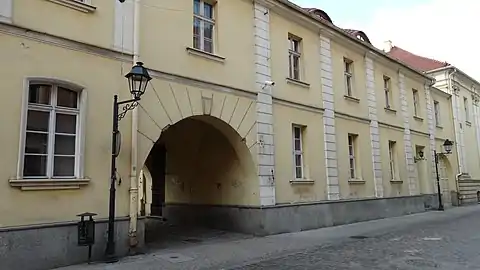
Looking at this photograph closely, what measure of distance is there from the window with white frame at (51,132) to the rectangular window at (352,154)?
1122 centimetres

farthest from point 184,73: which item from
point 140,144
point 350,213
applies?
point 350,213

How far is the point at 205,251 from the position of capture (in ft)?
31.6

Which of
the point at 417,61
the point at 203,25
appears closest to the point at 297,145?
the point at 203,25

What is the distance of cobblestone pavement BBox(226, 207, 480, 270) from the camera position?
310 inches

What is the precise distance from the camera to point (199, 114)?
35.4 feet

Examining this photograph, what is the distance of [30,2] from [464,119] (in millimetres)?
28754

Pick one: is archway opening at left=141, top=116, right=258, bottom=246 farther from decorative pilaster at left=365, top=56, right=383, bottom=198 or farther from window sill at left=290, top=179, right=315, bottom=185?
decorative pilaster at left=365, top=56, right=383, bottom=198

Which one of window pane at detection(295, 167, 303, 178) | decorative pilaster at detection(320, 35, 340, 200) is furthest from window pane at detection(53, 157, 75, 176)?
decorative pilaster at detection(320, 35, 340, 200)

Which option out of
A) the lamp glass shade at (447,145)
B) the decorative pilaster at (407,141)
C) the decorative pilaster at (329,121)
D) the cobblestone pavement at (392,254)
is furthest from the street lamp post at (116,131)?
the lamp glass shade at (447,145)

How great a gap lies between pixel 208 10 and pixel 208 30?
613mm

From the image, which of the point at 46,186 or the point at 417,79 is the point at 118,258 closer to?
the point at 46,186

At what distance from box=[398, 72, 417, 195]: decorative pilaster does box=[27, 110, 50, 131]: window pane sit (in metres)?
17.3

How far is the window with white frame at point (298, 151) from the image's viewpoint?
14.0 metres

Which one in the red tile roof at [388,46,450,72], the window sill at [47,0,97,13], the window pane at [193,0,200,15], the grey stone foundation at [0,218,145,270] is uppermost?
the red tile roof at [388,46,450,72]
